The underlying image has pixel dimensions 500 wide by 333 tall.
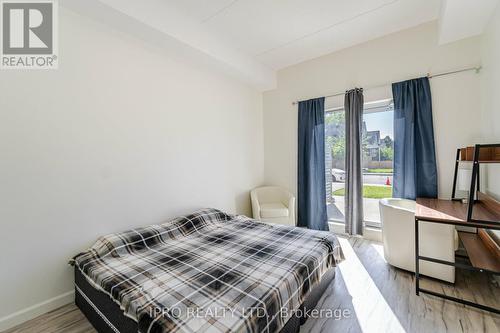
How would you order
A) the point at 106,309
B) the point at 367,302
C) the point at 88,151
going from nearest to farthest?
the point at 106,309 → the point at 367,302 → the point at 88,151

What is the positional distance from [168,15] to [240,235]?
2.49m

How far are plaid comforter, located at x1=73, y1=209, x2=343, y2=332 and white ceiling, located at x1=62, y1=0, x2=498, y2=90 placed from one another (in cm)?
208

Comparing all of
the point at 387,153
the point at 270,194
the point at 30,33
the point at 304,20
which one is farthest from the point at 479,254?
the point at 30,33

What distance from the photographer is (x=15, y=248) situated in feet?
5.32

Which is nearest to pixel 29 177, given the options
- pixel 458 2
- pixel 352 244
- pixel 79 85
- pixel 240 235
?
pixel 79 85

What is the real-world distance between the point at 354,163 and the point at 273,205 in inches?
56.8

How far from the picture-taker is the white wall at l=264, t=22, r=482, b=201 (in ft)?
8.02

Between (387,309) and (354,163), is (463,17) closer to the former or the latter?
(354,163)

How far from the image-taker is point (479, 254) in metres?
1.82

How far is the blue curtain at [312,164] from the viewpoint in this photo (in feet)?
11.4

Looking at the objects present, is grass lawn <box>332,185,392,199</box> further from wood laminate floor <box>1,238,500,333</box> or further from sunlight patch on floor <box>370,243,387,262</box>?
wood laminate floor <box>1,238,500,333</box>

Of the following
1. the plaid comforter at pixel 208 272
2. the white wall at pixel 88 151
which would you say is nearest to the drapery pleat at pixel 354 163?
the plaid comforter at pixel 208 272

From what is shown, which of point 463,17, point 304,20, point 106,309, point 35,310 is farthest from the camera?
point 304,20

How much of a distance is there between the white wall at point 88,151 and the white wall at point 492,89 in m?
3.12
